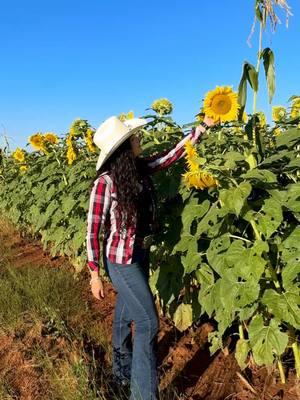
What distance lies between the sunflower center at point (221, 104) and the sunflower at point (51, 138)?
3489 mm

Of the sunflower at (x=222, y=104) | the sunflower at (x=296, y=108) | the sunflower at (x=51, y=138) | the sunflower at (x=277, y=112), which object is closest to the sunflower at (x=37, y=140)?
the sunflower at (x=51, y=138)

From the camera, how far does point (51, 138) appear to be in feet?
20.3

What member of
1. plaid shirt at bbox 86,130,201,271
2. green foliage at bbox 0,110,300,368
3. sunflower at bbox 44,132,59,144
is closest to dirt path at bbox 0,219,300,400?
green foliage at bbox 0,110,300,368

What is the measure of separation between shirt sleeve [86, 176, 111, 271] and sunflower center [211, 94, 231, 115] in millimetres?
720

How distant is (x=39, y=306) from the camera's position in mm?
A: 4676

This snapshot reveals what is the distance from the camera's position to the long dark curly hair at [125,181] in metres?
3.02

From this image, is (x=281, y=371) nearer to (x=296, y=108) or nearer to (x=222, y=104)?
(x=222, y=104)

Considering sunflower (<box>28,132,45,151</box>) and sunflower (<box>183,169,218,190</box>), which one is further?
sunflower (<box>28,132,45,151</box>)

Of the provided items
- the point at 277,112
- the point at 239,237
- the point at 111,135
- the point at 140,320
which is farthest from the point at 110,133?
the point at 277,112

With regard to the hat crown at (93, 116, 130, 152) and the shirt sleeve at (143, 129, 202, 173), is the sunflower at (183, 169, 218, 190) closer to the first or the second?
the hat crown at (93, 116, 130, 152)

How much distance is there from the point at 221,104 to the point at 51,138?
3529mm

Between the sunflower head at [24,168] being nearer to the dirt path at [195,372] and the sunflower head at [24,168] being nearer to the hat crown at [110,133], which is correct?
the dirt path at [195,372]

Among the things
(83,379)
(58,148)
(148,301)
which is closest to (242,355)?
(148,301)

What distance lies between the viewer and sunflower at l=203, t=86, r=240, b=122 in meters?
2.93
